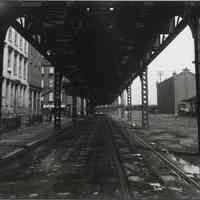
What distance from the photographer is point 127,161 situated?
923 cm

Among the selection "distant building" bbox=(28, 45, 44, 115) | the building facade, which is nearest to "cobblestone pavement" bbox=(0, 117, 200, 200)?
the building facade

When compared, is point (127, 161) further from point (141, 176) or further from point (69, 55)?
point (69, 55)

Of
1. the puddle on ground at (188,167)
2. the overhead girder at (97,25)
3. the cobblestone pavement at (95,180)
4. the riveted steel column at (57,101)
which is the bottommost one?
the cobblestone pavement at (95,180)

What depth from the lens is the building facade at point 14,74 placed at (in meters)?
27.8

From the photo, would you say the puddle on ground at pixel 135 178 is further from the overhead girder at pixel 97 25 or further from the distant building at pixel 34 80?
the distant building at pixel 34 80

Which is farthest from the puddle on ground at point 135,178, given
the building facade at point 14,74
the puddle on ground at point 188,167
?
the building facade at point 14,74

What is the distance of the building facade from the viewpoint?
27.8 metres

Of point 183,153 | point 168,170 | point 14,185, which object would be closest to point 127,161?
point 168,170

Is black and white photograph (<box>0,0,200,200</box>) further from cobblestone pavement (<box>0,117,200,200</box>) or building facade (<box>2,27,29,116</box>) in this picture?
building facade (<box>2,27,29,116</box>)

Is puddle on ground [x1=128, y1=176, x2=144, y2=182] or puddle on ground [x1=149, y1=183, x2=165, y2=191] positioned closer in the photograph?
puddle on ground [x1=149, y1=183, x2=165, y2=191]

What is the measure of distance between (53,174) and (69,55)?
12.2m

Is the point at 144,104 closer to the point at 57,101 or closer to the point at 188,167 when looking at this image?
the point at 57,101

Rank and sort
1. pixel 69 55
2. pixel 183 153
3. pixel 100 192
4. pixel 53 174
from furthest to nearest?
pixel 69 55, pixel 183 153, pixel 53 174, pixel 100 192

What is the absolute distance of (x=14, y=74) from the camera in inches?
1233
